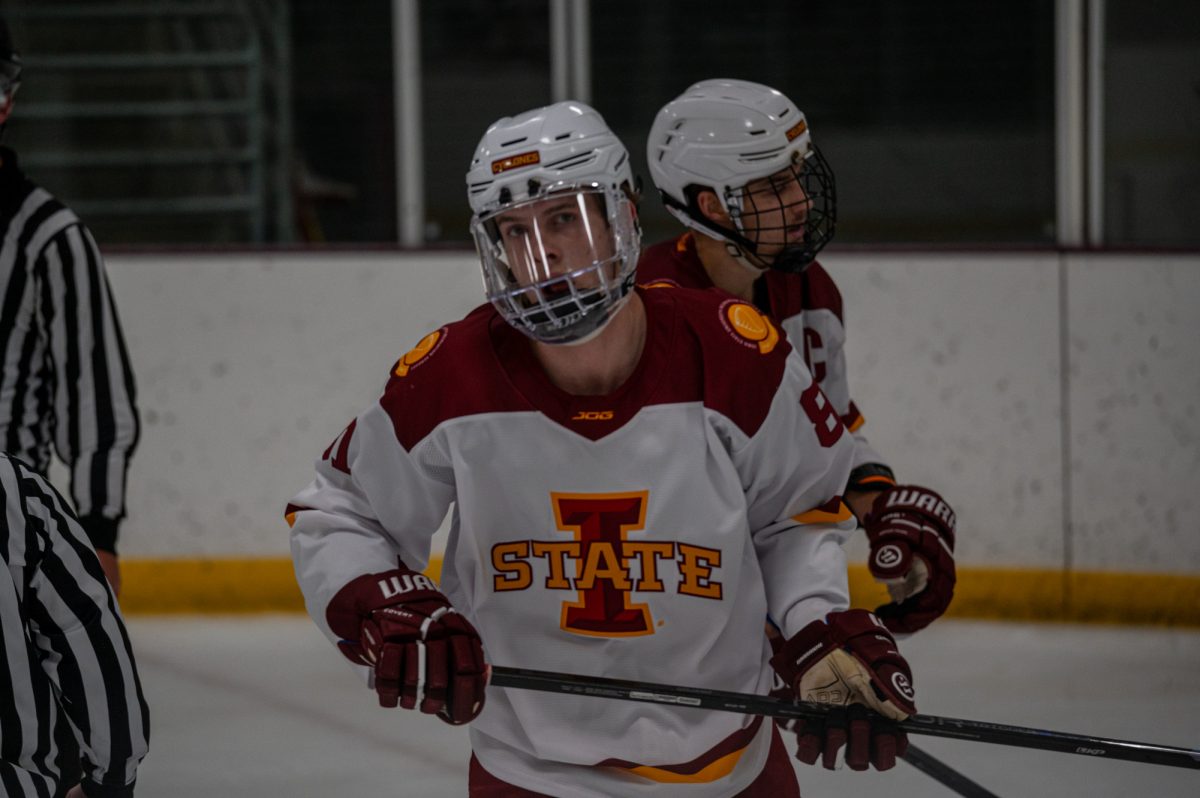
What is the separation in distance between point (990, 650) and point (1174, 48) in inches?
63.6

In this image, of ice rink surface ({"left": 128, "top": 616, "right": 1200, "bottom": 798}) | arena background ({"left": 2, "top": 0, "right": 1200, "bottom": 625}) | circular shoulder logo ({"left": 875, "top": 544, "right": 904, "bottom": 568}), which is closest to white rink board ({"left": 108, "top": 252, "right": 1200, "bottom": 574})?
arena background ({"left": 2, "top": 0, "right": 1200, "bottom": 625})

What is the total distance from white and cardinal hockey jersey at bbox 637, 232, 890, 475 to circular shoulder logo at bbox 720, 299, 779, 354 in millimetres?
581

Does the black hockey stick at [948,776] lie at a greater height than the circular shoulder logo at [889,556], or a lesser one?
lesser

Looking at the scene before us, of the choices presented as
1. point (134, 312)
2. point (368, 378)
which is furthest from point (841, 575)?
point (134, 312)

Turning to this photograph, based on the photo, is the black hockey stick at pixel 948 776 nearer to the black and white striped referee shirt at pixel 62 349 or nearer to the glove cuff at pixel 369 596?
the glove cuff at pixel 369 596

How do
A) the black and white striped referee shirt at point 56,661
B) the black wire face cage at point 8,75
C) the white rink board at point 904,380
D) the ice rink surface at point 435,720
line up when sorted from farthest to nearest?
1. the white rink board at point 904,380
2. the ice rink surface at point 435,720
3. the black wire face cage at point 8,75
4. the black and white striped referee shirt at point 56,661

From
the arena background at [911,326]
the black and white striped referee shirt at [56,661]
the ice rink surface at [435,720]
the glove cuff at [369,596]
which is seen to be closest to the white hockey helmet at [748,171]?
the glove cuff at [369,596]

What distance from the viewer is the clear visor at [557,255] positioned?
1.43 m

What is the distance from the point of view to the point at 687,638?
1504 millimetres

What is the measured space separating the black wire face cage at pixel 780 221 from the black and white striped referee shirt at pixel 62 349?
88 centimetres

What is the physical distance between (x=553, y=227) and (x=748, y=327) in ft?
0.70

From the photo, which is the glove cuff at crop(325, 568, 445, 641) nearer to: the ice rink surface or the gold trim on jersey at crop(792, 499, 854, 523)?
the gold trim on jersey at crop(792, 499, 854, 523)

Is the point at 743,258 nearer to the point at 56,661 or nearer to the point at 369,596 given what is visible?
the point at 369,596

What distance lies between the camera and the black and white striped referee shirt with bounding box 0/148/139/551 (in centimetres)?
208
